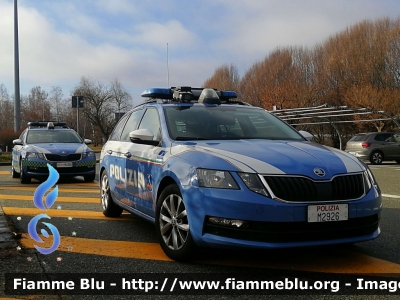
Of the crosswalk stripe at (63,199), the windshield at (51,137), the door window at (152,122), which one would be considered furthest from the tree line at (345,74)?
the door window at (152,122)

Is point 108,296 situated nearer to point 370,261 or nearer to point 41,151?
point 370,261

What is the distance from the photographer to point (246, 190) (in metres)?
3.62

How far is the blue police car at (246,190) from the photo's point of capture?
3.60 meters

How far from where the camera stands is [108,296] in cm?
325

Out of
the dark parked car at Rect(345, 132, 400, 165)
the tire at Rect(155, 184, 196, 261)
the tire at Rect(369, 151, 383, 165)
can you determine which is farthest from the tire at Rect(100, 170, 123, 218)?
the tire at Rect(369, 151, 383, 165)

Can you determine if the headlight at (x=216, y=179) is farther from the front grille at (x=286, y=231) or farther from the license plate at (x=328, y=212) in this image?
the license plate at (x=328, y=212)

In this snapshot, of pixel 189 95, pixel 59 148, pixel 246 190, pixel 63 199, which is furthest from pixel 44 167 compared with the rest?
pixel 246 190

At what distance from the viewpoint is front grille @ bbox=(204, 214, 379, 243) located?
3.60m

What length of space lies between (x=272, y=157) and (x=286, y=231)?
64 cm

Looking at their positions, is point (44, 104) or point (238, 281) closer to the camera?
point (238, 281)

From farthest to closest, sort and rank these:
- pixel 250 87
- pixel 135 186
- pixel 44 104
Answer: pixel 44 104, pixel 250 87, pixel 135 186

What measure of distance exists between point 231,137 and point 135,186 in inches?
48.5

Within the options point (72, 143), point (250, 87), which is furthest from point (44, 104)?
point (72, 143)

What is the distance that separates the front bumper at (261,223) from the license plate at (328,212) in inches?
1.4
